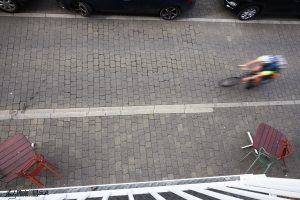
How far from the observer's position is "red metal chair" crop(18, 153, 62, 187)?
6.82m

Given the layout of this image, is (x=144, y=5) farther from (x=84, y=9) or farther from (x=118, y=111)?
(x=118, y=111)

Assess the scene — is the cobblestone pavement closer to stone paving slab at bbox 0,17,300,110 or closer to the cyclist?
stone paving slab at bbox 0,17,300,110

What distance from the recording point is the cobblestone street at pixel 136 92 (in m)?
8.08

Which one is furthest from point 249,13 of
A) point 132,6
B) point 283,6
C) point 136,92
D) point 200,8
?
point 136,92

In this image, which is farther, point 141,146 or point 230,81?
point 230,81

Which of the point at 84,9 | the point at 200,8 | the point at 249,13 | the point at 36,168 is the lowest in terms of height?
the point at 36,168

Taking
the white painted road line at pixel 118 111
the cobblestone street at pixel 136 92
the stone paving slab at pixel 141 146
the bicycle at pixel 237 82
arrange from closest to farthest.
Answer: the stone paving slab at pixel 141 146 < the cobblestone street at pixel 136 92 < the white painted road line at pixel 118 111 < the bicycle at pixel 237 82

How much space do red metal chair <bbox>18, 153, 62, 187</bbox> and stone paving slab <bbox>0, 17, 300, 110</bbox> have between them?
171 centimetres

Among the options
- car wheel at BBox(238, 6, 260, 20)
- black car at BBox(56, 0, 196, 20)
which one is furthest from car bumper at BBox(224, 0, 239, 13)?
black car at BBox(56, 0, 196, 20)

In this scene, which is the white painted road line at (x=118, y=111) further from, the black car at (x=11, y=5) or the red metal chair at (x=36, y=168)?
the black car at (x=11, y=5)

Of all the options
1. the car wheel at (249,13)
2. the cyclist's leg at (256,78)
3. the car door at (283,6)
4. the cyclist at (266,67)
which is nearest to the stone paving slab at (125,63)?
the car wheel at (249,13)

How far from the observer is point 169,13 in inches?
413

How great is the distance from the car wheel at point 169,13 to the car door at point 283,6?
3.38 metres

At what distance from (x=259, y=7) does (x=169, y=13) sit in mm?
3363
